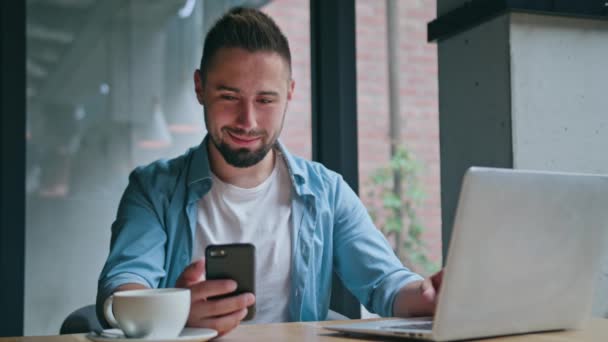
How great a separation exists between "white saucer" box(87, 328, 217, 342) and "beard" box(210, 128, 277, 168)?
73 centimetres

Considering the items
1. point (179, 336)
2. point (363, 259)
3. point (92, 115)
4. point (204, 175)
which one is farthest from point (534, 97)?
point (92, 115)

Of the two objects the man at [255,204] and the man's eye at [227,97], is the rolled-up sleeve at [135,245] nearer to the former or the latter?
the man at [255,204]

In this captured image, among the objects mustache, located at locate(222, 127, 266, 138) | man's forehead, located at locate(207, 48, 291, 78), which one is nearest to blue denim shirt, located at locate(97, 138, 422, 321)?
mustache, located at locate(222, 127, 266, 138)

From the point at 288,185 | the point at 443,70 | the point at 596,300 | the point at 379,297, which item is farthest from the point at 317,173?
the point at 596,300

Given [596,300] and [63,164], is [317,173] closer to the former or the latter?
[596,300]

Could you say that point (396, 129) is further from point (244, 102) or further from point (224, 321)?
point (224, 321)

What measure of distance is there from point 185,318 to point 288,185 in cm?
88

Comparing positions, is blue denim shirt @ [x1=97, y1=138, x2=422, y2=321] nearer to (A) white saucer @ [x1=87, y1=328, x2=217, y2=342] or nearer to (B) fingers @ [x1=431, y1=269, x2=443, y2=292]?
(B) fingers @ [x1=431, y1=269, x2=443, y2=292]

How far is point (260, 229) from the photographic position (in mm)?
1783

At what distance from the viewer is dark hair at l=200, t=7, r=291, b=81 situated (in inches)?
69.1

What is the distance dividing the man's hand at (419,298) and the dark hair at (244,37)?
0.69m

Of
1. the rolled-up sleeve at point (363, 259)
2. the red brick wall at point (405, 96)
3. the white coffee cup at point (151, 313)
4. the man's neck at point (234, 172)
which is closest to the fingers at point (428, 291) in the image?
the rolled-up sleeve at point (363, 259)

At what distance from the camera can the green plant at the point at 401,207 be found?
455cm

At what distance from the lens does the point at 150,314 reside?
0.97m
